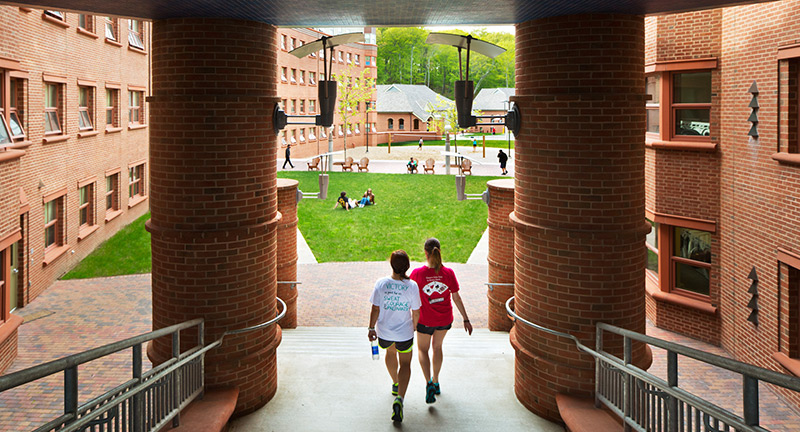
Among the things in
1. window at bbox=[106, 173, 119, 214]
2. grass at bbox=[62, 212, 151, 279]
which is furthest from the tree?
grass at bbox=[62, 212, 151, 279]

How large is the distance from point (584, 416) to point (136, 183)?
2488 cm

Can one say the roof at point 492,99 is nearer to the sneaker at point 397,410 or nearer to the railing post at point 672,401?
the sneaker at point 397,410

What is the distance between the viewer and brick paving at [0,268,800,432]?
31.9 ft

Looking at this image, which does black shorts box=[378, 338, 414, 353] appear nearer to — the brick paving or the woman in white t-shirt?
the woman in white t-shirt

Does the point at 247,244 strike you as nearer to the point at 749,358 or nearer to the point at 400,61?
the point at 749,358

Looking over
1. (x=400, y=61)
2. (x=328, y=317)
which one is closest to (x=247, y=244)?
(x=328, y=317)

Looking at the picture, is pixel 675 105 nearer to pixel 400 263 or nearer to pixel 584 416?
pixel 584 416

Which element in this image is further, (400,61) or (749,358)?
(400,61)

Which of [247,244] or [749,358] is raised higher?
[247,244]

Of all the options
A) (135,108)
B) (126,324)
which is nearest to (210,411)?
(126,324)

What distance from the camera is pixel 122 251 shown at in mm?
22047

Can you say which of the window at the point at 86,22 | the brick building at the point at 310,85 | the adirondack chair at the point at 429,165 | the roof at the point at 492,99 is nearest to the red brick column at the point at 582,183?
the window at the point at 86,22

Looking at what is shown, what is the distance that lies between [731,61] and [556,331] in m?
7.52

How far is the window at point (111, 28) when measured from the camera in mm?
22947
